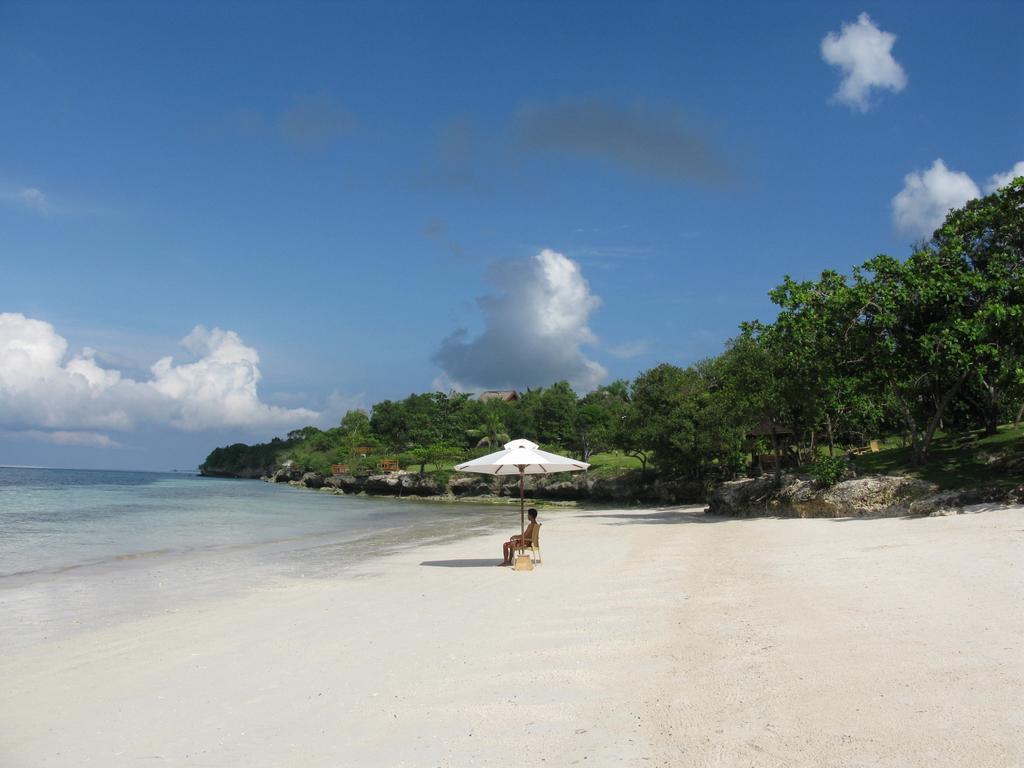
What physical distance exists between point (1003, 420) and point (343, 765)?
4444 cm

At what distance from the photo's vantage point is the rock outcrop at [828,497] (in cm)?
1825

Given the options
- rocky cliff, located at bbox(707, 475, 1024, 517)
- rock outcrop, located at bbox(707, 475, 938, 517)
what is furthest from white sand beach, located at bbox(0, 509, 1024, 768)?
rock outcrop, located at bbox(707, 475, 938, 517)

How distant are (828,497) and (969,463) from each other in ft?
14.1

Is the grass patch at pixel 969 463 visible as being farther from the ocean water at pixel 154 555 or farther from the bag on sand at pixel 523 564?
the ocean water at pixel 154 555

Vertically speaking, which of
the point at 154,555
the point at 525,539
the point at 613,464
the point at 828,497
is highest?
the point at 613,464

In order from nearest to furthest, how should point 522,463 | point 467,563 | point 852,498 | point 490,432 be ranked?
point 522,463 → point 467,563 → point 852,498 → point 490,432

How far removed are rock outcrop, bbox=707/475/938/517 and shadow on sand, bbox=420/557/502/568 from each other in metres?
10.6

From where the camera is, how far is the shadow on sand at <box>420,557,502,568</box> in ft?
46.2

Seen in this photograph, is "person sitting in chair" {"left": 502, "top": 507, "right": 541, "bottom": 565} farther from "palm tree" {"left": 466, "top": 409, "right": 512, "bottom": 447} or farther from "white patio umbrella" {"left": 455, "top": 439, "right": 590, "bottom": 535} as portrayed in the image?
"palm tree" {"left": 466, "top": 409, "right": 512, "bottom": 447}

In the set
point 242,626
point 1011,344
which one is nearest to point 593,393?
point 1011,344

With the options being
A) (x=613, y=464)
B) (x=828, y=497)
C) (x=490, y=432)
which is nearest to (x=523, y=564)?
(x=828, y=497)

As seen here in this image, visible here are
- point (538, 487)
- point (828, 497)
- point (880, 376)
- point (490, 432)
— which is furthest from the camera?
point (490, 432)

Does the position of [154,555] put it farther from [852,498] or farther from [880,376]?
[880,376]

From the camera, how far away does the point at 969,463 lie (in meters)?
20.1
